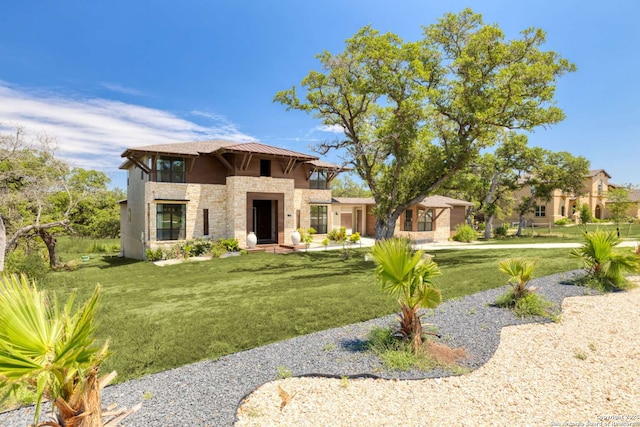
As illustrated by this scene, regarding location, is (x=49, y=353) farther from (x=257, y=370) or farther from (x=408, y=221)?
(x=408, y=221)

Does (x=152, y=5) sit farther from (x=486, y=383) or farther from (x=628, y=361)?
(x=628, y=361)

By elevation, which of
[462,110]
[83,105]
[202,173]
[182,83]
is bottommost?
[202,173]

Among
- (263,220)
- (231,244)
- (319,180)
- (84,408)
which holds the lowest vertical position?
(231,244)

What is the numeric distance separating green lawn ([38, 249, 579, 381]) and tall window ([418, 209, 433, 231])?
1151cm

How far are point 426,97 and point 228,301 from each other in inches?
521

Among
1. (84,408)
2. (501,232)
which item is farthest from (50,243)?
(501,232)

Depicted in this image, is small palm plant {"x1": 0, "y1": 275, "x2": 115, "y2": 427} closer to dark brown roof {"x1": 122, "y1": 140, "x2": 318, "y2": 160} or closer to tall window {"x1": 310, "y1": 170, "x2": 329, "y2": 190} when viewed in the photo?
dark brown roof {"x1": 122, "y1": 140, "x2": 318, "y2": 160}

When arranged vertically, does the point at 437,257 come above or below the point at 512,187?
below

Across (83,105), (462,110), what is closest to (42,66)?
(83,105)

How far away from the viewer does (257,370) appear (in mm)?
4891

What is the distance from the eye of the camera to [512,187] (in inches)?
1222

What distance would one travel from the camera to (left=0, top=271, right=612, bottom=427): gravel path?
3.90 m

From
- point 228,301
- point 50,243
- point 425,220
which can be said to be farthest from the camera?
point 425,220

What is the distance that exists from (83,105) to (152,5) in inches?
514
